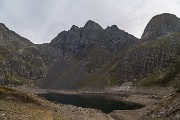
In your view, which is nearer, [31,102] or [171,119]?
[171,119]

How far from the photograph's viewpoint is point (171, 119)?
57.0 metres

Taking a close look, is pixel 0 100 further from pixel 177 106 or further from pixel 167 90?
pixel 167 90

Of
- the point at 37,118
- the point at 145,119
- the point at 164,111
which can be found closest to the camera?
the point at 37,118

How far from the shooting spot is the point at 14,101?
6153cm

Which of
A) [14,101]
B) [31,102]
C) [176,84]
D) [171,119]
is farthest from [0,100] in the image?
[176,84]

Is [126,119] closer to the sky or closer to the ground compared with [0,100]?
closer to the ground

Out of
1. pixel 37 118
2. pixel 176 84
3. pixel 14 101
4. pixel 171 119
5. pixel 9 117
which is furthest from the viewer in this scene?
pixel 176 84

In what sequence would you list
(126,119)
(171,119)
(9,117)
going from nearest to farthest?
(9,117) → (171,119) → (126,119)

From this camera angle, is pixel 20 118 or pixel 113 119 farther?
pixel 113 119

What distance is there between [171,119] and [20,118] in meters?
28.8

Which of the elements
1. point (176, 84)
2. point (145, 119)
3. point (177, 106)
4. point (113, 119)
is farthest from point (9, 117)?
point (176, 84)

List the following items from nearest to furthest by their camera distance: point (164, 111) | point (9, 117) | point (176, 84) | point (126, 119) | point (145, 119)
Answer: point (9, 117), point (164, 111), point (145, 119), point (126, 119), point (176, 84)

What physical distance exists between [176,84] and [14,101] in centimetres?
15077

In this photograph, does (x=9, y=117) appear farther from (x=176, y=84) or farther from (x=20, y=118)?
(x=176, y=84)
